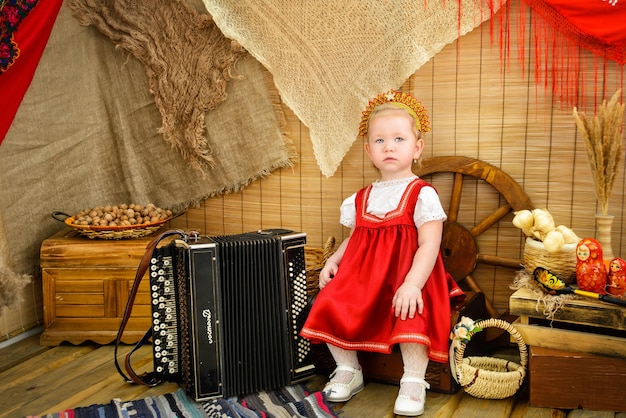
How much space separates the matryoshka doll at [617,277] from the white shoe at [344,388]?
853 mm

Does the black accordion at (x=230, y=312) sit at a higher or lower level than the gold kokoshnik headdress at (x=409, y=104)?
lower

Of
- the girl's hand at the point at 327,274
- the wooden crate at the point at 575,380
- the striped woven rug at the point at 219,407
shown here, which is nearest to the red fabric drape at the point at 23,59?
the striped woven rug at the point at 219,407

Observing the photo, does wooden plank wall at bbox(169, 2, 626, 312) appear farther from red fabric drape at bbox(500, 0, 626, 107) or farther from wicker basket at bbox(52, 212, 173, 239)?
wicker basket at bbox(52, 212, 173, 239)

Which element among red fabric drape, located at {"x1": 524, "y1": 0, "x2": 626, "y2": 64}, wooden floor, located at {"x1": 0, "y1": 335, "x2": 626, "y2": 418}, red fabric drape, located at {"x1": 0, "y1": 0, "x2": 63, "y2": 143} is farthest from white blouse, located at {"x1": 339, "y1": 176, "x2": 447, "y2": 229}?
red fabric drape, located at {"x1": 0, "y1": 0, "x2": 63, "y2": 143}

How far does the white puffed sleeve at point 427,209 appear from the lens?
2.18m

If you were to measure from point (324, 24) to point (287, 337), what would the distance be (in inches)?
49.7

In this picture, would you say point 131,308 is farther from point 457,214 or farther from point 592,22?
point 592,22

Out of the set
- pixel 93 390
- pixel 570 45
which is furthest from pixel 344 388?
pixel 570 45

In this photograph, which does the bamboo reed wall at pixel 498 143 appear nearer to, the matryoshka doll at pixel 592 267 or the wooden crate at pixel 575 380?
the matryoshka doll at pixel 592 267

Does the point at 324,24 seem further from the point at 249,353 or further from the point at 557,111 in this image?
the point at 249,353

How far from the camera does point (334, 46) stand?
2.65 meters

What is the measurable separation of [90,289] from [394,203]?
1.34 metres

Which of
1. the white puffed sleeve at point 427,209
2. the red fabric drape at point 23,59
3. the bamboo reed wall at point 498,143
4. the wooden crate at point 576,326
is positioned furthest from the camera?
the bamboo reed wall at point 498,143

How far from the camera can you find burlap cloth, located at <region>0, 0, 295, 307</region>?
2811 mm
